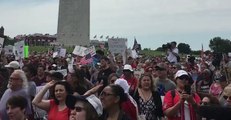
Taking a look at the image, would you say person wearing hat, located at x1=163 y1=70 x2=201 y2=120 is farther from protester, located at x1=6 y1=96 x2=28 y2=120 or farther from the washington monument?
the washington monument

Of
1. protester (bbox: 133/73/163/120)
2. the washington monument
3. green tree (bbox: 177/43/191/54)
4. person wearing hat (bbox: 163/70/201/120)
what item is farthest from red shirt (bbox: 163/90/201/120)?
green tree (bbox: 177/43/191/54)

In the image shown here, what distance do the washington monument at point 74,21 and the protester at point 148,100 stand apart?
55.0 meters

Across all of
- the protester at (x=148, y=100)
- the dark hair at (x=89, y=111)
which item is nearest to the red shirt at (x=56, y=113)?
the protester at (x=148, y=100)

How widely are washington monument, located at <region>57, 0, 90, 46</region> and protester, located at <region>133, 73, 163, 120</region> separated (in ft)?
180

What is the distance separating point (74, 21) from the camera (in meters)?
63.6

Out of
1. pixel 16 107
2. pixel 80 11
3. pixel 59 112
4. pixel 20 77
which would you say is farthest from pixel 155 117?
pixel 80 11

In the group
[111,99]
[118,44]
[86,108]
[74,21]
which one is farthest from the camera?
[74,21]

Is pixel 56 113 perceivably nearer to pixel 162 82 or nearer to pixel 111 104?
pixel 111 104

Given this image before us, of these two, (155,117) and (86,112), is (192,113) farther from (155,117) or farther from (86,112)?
(86,112)

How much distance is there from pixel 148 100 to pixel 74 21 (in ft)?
184

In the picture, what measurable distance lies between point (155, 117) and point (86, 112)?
3.65 meters

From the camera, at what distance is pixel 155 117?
26.1ft

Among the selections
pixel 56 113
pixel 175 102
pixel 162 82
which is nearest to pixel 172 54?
pixel 162 82

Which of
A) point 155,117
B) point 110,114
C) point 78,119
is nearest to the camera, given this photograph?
point 78,119
